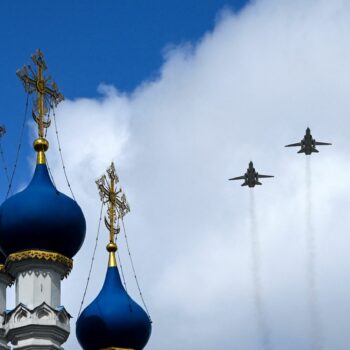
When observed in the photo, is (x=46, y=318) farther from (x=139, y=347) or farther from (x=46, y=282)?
(x=139, y=347)

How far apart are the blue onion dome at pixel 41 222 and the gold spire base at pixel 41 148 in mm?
701

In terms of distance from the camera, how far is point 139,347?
28406mm

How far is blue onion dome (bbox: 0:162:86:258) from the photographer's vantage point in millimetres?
23453

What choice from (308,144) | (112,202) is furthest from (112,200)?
(308,144)

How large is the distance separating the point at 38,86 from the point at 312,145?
23.0 metres

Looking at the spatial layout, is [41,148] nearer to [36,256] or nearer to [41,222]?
[41,222]

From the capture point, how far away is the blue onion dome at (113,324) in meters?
27.8

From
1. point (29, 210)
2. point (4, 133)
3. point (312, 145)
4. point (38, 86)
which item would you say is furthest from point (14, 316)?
point (312, 145)

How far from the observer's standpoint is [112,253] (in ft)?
100

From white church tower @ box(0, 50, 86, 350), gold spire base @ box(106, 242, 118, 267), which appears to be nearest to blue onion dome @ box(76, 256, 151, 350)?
gold spire base @ box(106, 242, 118, 267)

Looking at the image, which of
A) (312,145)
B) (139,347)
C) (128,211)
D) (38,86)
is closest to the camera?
(38,86)

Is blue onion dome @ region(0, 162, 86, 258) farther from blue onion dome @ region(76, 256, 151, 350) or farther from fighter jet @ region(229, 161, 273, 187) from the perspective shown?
fighter jet @ region(229, 161, 273, 187)

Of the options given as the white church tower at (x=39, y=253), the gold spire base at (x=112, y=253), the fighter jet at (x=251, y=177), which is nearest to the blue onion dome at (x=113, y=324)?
the gold spire base at (x=112, y=253)

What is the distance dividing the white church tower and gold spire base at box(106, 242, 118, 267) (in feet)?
19.1
